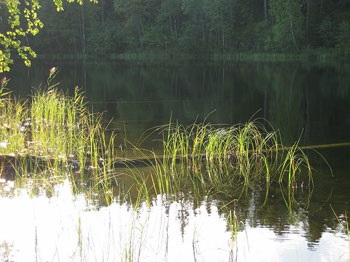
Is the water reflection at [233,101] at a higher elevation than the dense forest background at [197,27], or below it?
below

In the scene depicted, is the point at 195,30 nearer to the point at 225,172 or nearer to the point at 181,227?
the point at 225,172

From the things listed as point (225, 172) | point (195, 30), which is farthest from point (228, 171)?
point (195, 30)

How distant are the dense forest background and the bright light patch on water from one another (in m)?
47.8

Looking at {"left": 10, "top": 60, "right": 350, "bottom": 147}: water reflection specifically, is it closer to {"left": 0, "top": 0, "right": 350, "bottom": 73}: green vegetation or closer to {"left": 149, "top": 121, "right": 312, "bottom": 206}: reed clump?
{"left": 149, "top": 121, "right": 312, "bottom": 206}: reed clump

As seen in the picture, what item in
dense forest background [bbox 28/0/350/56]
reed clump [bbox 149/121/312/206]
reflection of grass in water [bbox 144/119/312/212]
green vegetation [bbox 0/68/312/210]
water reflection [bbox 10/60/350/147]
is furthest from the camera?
dense forest background [bbox 28/0/350/56]

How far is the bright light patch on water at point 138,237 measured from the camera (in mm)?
5520

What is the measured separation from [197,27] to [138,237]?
193 feet

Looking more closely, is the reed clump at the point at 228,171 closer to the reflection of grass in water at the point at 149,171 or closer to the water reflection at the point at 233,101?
the reflection of grass in water at the point at 149,171

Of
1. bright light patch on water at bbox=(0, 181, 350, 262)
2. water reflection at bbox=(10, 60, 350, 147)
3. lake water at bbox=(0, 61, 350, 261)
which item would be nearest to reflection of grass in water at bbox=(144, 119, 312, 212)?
lake water at bbox=(0, 61, 350, 261)

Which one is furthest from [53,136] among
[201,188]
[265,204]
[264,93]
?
[264,93]

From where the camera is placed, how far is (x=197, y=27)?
63062mm

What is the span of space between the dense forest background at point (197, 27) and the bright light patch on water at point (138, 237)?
4783cm

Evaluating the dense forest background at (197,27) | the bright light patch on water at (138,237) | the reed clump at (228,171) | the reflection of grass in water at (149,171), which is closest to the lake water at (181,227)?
the bright light patch on water at (138,237)

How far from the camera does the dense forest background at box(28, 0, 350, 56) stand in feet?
176
